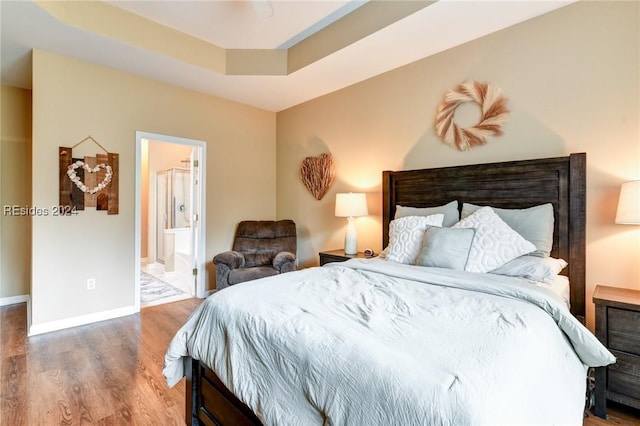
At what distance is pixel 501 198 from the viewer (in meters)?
2.54

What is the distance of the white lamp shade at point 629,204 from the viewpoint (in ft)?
6.12

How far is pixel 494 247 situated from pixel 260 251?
2.89 m

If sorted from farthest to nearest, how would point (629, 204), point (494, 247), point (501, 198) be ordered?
1. point (501, 198)
2. point (494, 247)
3. point (629, 204)

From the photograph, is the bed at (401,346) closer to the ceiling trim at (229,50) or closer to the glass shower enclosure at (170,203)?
the ceiling trim at (229,50)

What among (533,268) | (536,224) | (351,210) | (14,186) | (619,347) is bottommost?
(619,347)

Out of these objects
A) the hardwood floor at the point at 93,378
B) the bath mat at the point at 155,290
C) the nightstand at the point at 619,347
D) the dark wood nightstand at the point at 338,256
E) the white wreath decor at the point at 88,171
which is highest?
the white wreath decor at the point at 88,171

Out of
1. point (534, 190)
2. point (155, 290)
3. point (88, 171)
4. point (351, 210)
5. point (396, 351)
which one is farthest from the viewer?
point (155, 290)

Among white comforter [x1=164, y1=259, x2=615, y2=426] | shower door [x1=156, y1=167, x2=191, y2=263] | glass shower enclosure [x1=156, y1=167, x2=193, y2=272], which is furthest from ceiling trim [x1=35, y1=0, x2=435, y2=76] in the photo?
shower door [x1=156, y1=167, x2=191, y2=263]

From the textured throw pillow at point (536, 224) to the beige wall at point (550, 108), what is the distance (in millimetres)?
311

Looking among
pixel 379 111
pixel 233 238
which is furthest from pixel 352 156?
pixel 233 238

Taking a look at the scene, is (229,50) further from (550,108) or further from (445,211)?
(550,108)

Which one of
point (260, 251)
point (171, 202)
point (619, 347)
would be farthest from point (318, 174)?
point (171, 202)

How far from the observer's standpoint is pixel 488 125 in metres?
2.71

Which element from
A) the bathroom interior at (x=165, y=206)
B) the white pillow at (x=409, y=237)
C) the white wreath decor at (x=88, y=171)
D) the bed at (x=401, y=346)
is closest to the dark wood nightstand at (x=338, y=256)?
Answer: the white pillow at (x=409, y=237)
